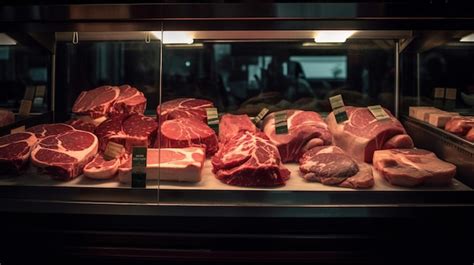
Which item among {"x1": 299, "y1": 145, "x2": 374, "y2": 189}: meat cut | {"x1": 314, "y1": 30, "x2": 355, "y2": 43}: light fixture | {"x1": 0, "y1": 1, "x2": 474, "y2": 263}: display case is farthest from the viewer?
{"x1": 314, "y1": 30, "x2": 355, "y2": 43}: light fixture

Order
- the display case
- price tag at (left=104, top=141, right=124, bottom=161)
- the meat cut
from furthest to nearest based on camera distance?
1. price tag at (left=104, top=141, right=124, bottom=161)
2. the meat cut
3. the display case

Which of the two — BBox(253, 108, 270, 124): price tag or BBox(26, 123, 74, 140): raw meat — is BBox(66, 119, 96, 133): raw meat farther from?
BBox(253, 108, 270, 124): price tag

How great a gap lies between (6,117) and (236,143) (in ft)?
4.31

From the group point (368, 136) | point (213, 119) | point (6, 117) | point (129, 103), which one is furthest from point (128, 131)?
point (368, 136)

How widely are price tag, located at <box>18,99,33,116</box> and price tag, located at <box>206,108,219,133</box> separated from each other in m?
1.03

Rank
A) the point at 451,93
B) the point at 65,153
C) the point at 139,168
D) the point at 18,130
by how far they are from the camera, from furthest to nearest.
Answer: the point at 451,93 → the point at 18,130 → the point at 65,153 → the point at 139,168

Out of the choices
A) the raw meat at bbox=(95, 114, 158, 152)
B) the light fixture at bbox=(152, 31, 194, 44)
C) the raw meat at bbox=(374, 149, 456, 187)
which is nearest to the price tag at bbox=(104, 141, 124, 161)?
the raw meat at bbox=(95, 114, 158, 152)

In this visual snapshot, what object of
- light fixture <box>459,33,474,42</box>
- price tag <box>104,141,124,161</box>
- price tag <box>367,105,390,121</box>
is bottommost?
price tag <box>104,141,124,161</box>

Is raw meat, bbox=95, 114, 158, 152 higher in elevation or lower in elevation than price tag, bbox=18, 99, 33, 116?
lower

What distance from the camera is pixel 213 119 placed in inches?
103

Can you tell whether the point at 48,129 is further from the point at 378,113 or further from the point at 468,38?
the point at 468,38

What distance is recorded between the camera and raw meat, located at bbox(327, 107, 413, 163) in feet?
7.58

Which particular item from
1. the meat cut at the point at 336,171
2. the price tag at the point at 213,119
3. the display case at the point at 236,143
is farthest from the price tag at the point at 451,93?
the price tag at the point at 213,119

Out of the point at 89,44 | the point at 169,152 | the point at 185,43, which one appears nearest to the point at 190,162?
the point at 169,152
